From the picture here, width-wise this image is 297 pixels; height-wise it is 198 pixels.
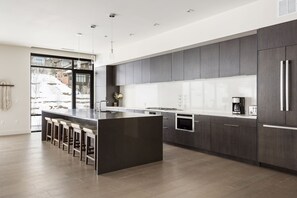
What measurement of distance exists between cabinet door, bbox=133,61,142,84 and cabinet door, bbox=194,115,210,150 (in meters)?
2.82

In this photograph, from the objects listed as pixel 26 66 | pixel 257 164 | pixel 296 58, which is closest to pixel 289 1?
pixel 296 58

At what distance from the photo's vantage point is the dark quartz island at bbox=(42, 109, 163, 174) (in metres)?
3.73

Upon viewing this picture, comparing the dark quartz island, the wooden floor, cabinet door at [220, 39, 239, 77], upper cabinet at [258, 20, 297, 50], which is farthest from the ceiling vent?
the dark quartz island

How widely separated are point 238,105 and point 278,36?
156 centimetres

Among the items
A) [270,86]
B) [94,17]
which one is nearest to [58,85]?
[94,17]

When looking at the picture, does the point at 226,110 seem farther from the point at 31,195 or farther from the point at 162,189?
the point at 31,195

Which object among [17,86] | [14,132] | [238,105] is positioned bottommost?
[14,132]

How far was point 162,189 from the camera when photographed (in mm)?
3070

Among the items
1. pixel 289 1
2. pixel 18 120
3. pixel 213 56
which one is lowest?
pixel 18 120

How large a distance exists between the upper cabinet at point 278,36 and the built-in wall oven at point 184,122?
2.12 metres

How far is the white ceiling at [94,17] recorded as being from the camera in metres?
4.27

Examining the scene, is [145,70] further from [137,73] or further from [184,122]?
[184,122]

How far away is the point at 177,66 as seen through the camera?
19.7ft

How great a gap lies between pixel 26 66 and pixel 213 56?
6.22 m
